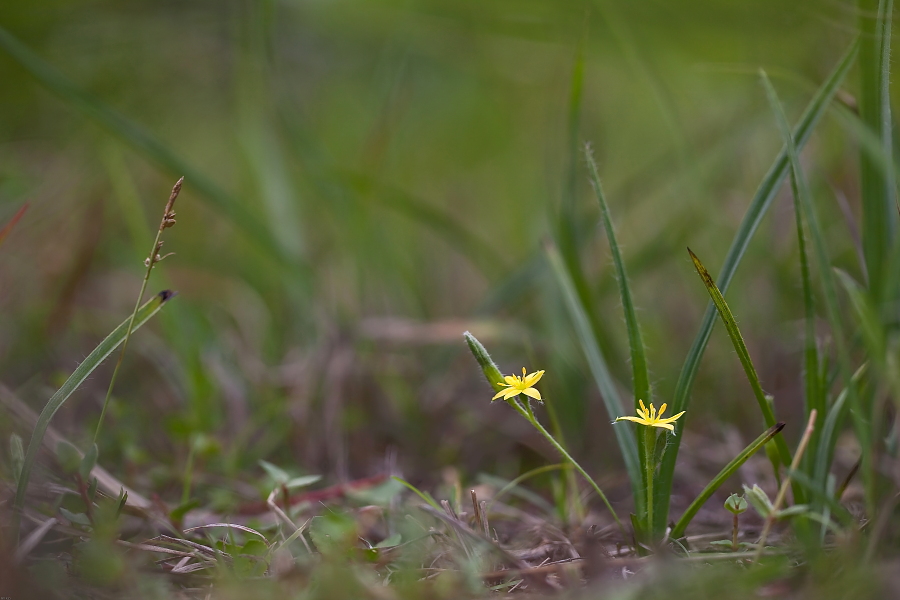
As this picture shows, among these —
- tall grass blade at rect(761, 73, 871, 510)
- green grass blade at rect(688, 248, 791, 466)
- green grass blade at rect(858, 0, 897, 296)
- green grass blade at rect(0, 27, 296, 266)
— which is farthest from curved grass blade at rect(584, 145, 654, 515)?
green grass blade at rect(0, 27, 296, 266)

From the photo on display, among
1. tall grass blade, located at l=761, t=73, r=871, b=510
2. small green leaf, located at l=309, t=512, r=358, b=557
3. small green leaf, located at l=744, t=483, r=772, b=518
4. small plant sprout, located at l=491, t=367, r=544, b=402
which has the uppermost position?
tall grass blade, located at l=761, t=73, r=871, b=510

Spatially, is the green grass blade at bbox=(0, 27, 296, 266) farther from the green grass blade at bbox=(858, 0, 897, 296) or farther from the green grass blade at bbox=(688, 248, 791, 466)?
the green grass blade at bbox=(858, 0, 897, 296)

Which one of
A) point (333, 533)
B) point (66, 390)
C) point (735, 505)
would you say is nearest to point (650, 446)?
point (735, 505)

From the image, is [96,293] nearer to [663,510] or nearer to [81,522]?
[81,522]

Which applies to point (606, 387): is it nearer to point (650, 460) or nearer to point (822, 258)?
point (650, 460)

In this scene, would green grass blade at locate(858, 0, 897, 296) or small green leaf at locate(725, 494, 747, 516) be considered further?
green grass blade at locate(858, 0, 897, 296)

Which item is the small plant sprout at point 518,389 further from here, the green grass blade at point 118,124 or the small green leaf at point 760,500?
the green grass blade at point 118,124

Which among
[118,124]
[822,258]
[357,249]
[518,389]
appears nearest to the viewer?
[518,389]
